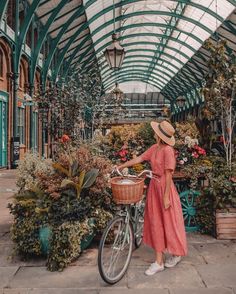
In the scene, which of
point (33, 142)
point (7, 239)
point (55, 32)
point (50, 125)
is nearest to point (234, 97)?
point (7, 239)

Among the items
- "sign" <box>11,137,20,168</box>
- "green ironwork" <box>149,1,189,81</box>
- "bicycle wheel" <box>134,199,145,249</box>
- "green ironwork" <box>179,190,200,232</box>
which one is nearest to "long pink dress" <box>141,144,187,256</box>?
"bicycle wheel" <box>134,199,145,249</box>

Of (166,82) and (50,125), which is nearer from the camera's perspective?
(50,125)

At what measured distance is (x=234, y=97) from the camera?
6.69 meters

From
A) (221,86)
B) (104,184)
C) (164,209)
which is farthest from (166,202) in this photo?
(221,86)

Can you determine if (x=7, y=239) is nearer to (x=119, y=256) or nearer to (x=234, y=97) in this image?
(x=119, y=256)

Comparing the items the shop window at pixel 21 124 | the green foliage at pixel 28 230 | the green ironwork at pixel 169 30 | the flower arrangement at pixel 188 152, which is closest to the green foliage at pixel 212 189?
the flower arrangement at pixel 188 152

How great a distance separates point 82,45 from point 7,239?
21.1m

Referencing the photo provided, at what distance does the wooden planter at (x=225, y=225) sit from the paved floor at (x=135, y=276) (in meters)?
0.30

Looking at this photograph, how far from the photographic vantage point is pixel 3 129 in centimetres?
1542

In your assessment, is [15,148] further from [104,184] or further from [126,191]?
[126,191]

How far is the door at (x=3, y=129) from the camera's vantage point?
1514 cm

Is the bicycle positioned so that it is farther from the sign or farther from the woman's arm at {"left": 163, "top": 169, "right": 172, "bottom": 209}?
the sign

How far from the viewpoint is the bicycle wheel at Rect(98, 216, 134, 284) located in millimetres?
3768

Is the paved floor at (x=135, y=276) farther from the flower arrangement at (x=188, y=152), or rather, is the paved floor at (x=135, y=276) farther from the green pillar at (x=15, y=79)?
the green pillar at (x=15, y=79)
